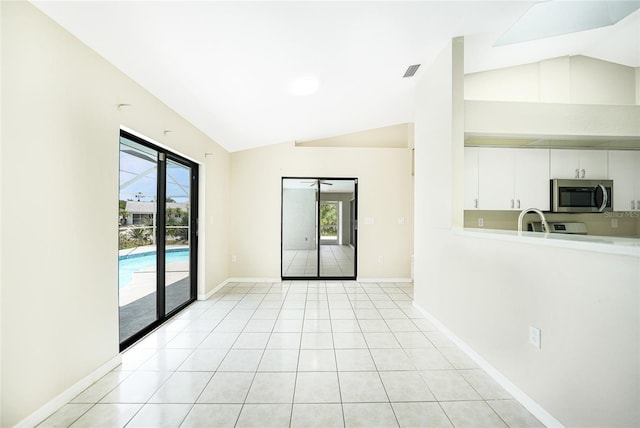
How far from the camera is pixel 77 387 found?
188cm

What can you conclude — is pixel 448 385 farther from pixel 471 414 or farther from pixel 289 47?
pixel 289 47

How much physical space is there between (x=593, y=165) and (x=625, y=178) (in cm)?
43

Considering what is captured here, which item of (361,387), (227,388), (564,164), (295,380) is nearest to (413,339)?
(361,387)

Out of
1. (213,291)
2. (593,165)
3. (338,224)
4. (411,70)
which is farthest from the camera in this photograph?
(338,224)

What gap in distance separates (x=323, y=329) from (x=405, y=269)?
2.78 m

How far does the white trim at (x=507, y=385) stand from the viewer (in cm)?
162

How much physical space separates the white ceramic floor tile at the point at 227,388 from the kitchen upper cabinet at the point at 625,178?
4.66m

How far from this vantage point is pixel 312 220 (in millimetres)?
5500

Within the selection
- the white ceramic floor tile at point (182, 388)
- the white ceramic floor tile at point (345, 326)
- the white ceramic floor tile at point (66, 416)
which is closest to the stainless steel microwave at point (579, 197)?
the white ceramic floor tile at point (345, 326)

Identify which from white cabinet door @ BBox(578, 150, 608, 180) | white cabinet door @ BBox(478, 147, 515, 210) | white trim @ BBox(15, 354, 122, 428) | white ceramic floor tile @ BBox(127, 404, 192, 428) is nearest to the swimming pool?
white trim @ BBox(15, 354, 122, 428)

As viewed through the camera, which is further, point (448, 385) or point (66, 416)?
point (448, 385)

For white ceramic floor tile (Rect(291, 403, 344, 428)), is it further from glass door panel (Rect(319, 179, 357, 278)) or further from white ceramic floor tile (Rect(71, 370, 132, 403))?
glass door panel (Rect(319, 179, 357, 278))

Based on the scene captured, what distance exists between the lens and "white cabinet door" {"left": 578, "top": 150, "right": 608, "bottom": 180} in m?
3.47

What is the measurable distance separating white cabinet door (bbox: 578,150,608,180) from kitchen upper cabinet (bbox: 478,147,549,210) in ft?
1.52
